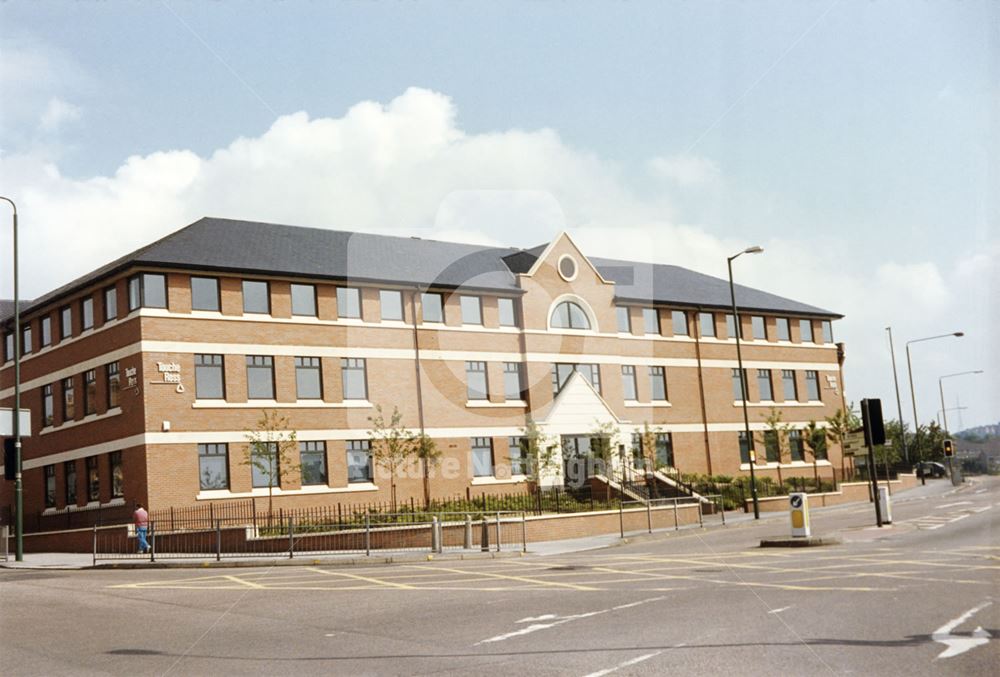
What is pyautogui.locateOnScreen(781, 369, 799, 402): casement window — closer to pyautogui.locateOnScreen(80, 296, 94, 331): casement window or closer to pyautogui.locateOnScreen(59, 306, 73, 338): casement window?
pyautogui.locateOnScreen(80, 296, 94, 331): casement window

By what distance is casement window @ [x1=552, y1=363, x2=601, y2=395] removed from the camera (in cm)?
4862

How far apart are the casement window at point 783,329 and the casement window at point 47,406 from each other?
40.6m

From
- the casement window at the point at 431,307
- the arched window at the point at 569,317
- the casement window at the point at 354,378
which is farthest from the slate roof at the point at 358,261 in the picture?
the casement window at the point at 354,378

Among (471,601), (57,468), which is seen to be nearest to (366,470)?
(57,468)

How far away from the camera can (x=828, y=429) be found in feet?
193

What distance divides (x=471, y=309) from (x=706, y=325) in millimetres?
16681

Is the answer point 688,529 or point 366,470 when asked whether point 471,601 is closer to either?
Result: point 688,529

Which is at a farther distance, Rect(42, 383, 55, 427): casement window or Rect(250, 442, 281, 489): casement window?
Rect(42, 383, 55, 427): casement window

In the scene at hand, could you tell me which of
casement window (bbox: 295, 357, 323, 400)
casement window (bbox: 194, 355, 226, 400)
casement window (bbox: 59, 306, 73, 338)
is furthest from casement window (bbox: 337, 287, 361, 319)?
casement window (bbox: 59, 306, 73, 338)

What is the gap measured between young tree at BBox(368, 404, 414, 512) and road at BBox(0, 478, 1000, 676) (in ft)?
54.1

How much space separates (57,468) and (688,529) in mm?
27372

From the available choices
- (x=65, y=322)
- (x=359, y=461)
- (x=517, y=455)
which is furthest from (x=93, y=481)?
(x=517, y=455)

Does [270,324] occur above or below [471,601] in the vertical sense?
above

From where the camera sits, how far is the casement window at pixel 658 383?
5278cm
